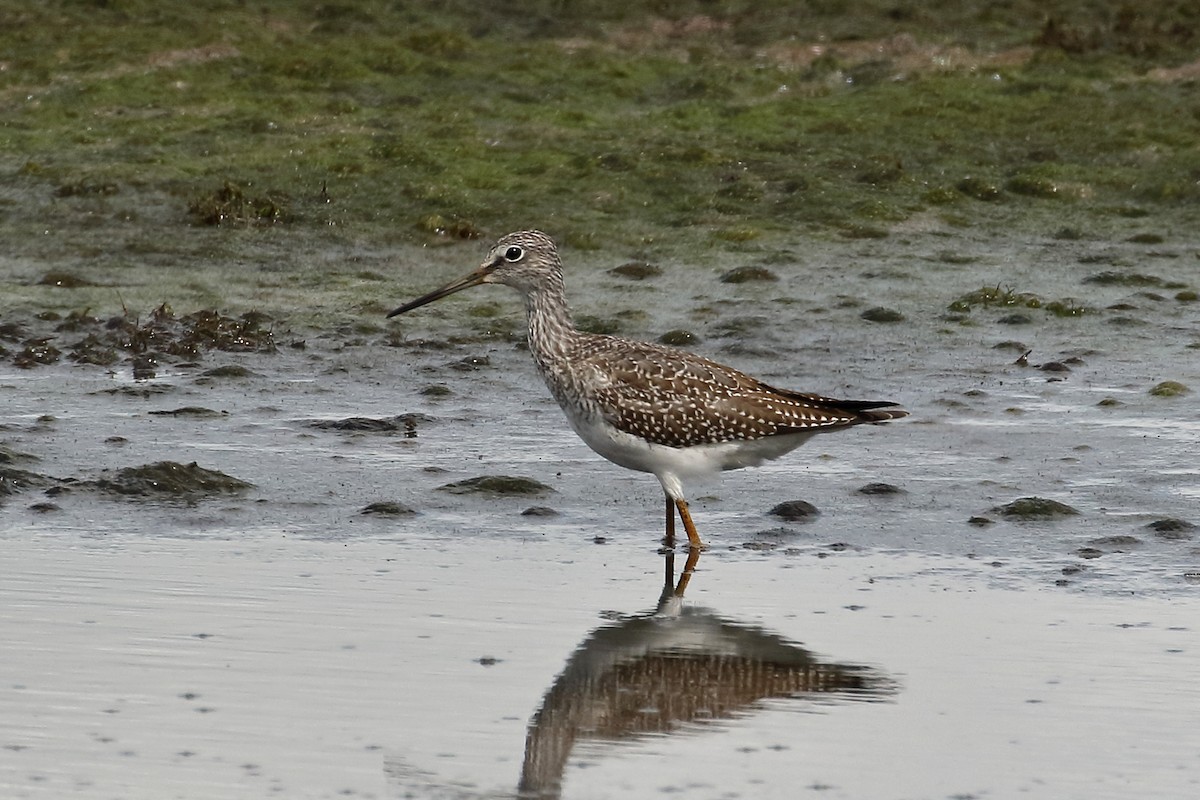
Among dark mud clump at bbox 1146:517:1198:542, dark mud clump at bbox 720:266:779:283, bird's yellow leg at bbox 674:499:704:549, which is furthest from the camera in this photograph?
dark mud clump at bbox 720:266:779:283

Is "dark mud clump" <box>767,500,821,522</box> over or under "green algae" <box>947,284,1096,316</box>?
under

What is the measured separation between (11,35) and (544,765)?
20.8 m

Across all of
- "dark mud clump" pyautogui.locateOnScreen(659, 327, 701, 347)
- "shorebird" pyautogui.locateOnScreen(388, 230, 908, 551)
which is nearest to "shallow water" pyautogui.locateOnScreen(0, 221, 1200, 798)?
"dark mud clump" pyautogui.locateOnScreen(659, 327, 701, 347)

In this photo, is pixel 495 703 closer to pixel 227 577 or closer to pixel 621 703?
pixel 621 703

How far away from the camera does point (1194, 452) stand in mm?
14008

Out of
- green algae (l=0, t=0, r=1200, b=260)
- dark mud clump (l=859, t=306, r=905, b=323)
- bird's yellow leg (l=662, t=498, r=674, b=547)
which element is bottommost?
bird's yellow leg (l=662, t=498, r=674, b=547)

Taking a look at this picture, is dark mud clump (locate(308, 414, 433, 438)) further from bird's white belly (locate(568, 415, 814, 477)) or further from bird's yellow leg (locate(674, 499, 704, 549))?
bird's yellow leg (locate(674, 499, 704, 549))

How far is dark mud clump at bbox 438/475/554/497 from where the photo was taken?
41.8 feet

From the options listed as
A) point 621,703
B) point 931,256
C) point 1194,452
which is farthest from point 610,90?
point 621,703

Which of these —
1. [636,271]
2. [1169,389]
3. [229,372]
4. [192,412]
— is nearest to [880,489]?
[1169,389]

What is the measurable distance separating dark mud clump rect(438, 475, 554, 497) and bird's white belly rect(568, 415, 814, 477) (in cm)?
64

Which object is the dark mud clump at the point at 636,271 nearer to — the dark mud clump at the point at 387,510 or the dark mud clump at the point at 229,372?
the dark mud clump at the point at 229,372

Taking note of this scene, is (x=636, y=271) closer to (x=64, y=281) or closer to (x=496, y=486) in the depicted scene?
(x=64, y=281)

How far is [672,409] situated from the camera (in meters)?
12.1
